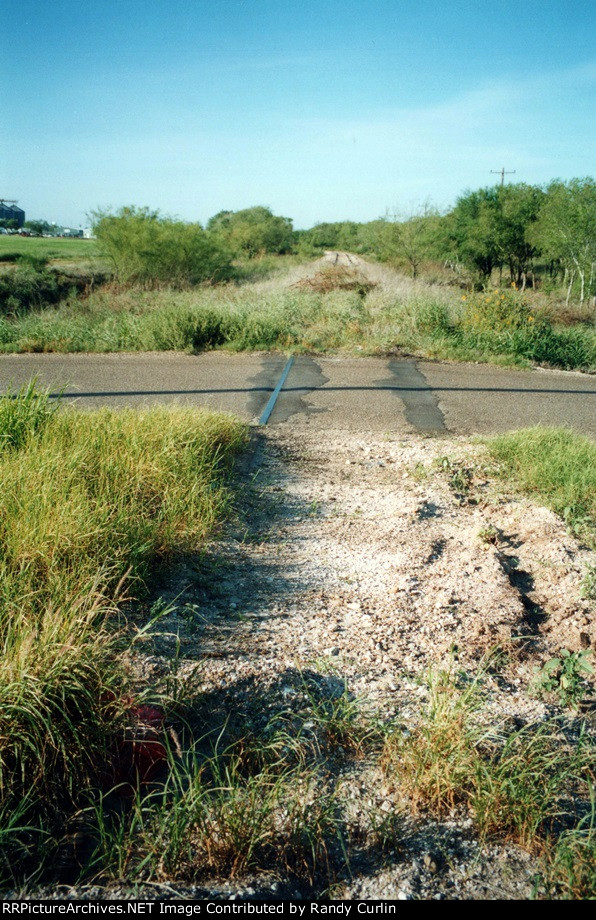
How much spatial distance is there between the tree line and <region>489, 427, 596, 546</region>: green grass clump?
64.3 ft

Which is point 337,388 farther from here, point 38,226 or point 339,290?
point 38,226

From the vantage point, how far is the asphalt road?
7.61 m

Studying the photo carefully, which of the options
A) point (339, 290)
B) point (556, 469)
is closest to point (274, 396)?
point (556, 469)

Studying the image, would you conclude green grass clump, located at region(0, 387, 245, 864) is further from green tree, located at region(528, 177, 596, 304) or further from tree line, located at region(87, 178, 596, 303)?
green tree, located at region(528, 177, 596, 304)

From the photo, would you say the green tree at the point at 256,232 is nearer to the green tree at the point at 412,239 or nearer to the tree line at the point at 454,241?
the tree line at the point at 454,241

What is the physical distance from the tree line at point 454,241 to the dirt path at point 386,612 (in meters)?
20.5

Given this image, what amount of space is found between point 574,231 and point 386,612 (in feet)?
125

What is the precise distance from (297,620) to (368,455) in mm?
3049

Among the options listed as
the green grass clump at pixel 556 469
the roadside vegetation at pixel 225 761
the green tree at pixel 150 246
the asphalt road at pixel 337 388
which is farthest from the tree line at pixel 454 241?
the roadside vegetation at pixel 225 761

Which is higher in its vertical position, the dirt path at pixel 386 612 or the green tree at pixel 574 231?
the green tree at pixel 574 231

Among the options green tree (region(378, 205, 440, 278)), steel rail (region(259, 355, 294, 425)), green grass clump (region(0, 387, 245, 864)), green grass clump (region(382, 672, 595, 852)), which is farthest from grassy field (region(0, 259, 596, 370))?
green tree (region(378, 205, 440, 278))

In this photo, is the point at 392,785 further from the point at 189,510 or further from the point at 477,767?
the point at 189,510

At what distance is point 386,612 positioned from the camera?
347 cm

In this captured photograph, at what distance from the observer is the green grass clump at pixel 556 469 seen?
471 cm
